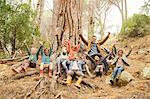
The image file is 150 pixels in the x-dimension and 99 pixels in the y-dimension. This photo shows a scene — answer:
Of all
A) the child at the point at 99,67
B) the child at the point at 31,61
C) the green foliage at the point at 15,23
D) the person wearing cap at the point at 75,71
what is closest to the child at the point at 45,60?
the child at the point at 31,61

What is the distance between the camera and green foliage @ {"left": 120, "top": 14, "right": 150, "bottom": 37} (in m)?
17.0

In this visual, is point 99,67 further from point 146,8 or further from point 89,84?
point 146,8

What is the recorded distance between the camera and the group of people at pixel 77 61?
31.9 ft

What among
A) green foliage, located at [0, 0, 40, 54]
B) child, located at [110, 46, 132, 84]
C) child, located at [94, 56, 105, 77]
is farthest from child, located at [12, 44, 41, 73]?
child, located at [110, 46, 132, 84]

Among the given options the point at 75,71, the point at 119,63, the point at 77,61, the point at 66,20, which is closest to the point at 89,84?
the point at 75,71

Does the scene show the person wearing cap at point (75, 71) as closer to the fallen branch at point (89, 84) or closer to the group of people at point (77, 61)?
the group of people at point (77, 61)

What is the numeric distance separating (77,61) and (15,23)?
3364 millimetres

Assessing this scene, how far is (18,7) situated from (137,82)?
511 centimetres

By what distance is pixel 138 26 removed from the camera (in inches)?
672

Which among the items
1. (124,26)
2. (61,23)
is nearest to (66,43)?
(61,23)

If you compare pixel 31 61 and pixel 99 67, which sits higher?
pixel 31 61

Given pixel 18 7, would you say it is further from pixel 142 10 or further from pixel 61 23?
pixel 142 10

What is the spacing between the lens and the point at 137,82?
32.8 ft

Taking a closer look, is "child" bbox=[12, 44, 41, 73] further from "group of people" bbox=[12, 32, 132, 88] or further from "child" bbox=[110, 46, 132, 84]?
"child" bbox=[110, 46, 132, 84]
